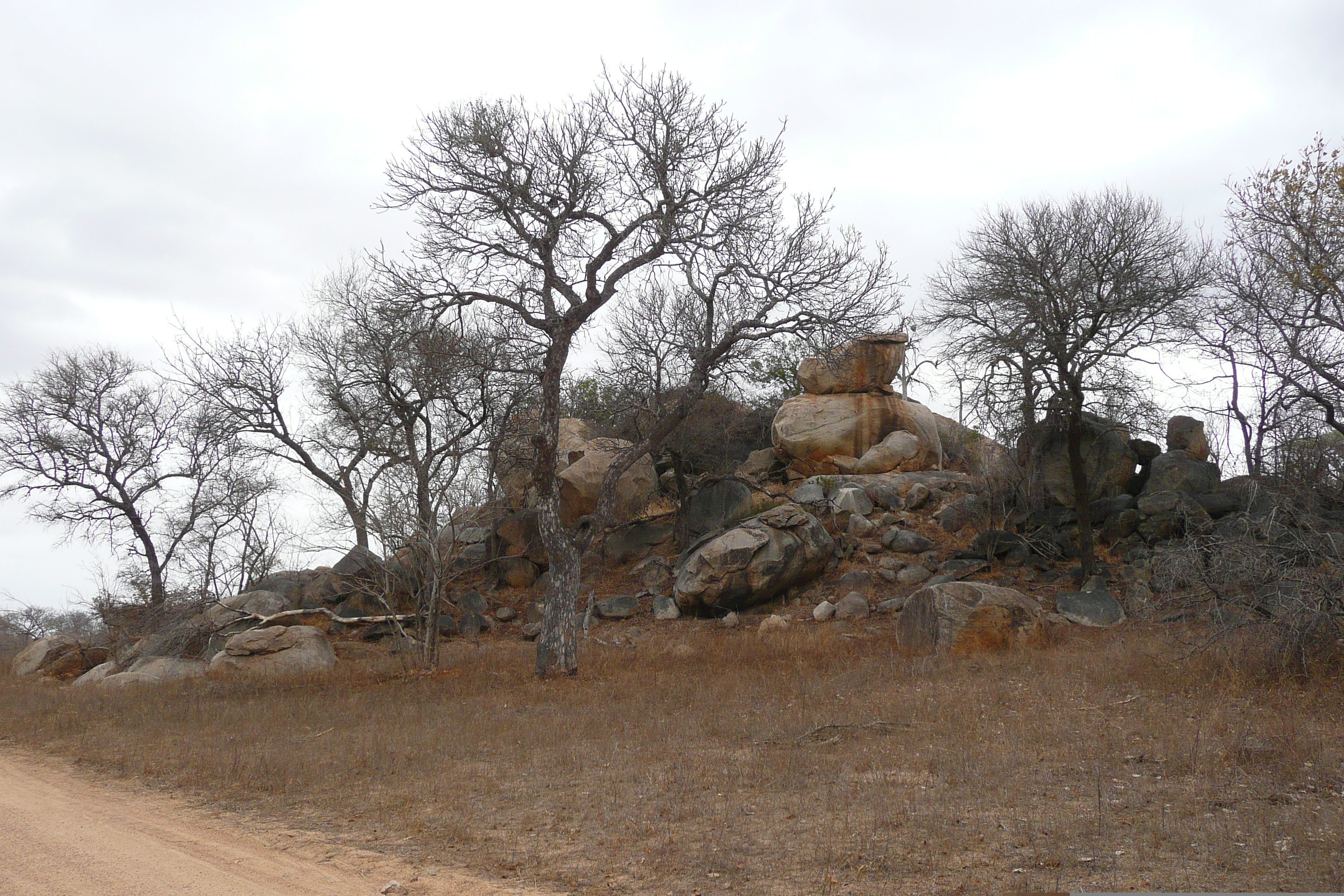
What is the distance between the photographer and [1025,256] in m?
19.8

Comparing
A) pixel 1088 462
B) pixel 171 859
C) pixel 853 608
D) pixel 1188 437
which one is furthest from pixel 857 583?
pixel 171 859

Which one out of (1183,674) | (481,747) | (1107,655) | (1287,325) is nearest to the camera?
(481,747)

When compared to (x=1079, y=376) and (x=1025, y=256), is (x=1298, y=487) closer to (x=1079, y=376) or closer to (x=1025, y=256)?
(x=1079, y=376)

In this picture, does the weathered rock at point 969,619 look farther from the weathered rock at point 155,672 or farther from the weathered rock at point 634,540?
the weathered rock at point 155,672

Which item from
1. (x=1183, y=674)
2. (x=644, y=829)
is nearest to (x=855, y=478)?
(x=1183, y=674)

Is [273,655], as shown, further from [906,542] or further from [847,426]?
[847,426]

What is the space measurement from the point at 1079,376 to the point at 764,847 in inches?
600

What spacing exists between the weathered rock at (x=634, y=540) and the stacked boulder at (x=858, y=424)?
5.52 meters

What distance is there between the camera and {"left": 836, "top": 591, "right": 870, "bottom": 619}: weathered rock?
18.9 metres

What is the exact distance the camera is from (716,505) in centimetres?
2444

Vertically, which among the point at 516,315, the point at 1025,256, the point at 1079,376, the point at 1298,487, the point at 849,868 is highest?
the point at 1025,256

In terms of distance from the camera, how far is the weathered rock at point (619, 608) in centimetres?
2138

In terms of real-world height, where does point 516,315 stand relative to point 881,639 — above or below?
above

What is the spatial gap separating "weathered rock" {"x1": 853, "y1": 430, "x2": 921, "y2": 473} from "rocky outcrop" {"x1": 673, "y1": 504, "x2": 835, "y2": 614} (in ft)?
22.4
